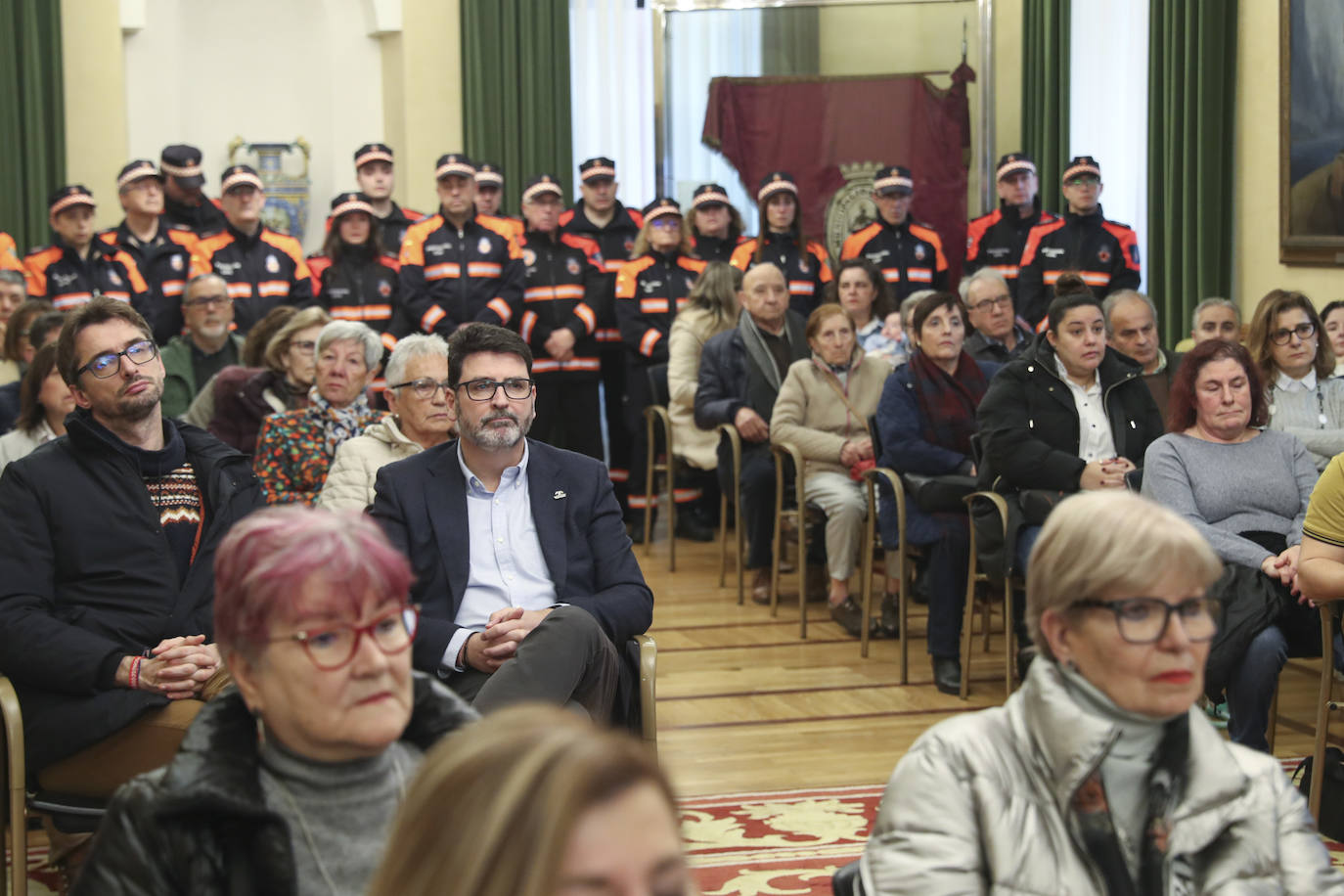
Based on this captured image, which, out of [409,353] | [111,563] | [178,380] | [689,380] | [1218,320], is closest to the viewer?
[111,563]

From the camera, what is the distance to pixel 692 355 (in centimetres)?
686

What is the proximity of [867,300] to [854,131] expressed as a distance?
9.58 feet

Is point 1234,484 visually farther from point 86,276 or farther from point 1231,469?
point 86,276

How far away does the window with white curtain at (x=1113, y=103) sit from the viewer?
8.33 metres

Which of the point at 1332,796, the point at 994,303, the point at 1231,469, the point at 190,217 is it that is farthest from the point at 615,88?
the point at 1332,796

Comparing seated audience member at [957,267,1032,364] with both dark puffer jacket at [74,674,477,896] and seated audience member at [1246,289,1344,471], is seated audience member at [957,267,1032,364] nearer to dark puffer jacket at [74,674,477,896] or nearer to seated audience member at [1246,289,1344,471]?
seated audience member at [1246,289,1344,471]

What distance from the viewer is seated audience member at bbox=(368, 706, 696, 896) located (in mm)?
912

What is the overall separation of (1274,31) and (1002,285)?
2.00 meters

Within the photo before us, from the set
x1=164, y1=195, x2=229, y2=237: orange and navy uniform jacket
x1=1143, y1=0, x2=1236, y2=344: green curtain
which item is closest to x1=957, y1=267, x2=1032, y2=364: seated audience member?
x1=1143, y1=0, x2=1236, y2=344: green curtain

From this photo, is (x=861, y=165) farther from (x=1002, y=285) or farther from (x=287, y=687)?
(x=287, y=687)

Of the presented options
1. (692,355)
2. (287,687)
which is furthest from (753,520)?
(287,687)

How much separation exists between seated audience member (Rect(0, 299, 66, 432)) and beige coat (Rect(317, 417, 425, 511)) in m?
1.15

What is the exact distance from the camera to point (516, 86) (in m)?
9.30

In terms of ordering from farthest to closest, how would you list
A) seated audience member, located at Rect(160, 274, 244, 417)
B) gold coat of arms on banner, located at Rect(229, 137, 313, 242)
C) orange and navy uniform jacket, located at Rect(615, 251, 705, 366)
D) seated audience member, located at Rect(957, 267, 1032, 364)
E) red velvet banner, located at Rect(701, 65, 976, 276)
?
red velvet banner, located at Rect(701, 65, 976, 276) < gold coat of arms on banner, located at Rect(229, 137, 313, 242) < orange and navy uniform jacket, located at Rect(615, 251, 705, 366) < seated audience member, located at Rect(957, 267, 1032, 364) < seated audience member, located at Rect(160, 274, 244, 417)
